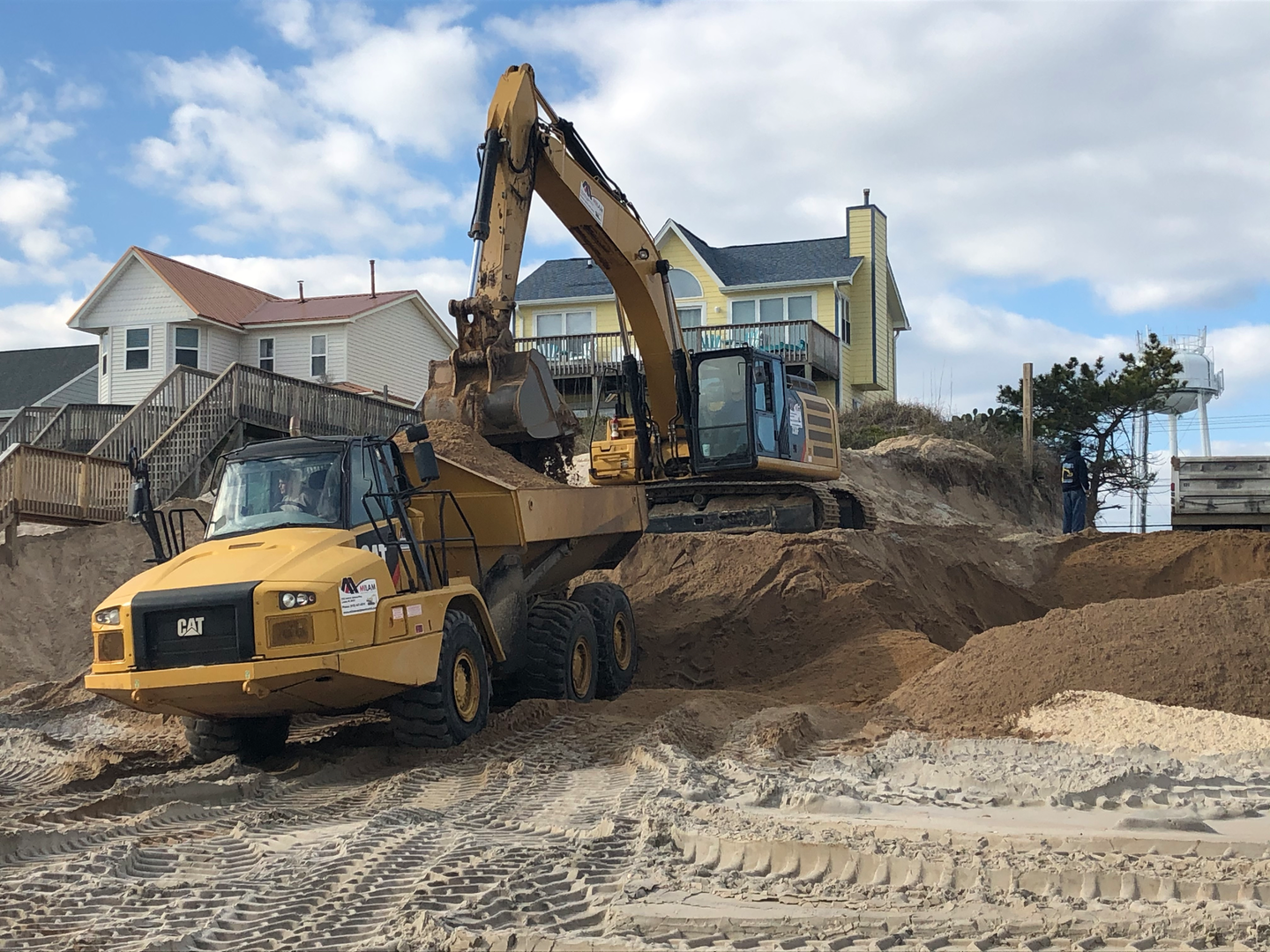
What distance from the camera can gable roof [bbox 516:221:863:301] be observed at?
1416 inches

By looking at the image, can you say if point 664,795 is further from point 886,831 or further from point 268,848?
point 268,848

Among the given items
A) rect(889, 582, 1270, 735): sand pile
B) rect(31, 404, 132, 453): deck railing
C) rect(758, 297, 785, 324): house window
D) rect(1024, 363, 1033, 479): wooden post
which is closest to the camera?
rect(889, 582, 1270, 735): sand pile

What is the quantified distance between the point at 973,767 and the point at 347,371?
2955 centimetres

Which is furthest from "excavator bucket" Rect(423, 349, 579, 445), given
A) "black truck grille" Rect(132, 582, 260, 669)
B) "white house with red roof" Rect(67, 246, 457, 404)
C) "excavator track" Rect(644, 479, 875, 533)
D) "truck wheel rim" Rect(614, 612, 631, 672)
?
"white house with red roof" Rect(67, 246, 457, 404)

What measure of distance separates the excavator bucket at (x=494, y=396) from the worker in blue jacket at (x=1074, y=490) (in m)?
13.9

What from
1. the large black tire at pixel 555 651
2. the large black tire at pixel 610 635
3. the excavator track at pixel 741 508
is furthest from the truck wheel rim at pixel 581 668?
the excavator track at pixel 741 508

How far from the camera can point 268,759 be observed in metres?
9.47

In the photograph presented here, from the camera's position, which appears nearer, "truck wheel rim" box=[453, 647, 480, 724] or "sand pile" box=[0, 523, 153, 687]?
"truck wheel rim" box=[453, 647, 480, 724]

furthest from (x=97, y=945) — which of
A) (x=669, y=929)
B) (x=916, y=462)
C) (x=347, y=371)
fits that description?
(x=347, y=371)

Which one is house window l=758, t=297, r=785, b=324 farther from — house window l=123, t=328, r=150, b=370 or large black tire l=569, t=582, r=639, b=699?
large black tire l=569, t=582, r=639, b=699

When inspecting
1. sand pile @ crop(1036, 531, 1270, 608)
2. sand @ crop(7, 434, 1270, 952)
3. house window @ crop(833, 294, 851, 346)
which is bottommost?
sand @ crop(7, 434, 1270, 952)

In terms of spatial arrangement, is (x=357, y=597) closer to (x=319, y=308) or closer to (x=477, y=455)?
(x=477, y=455)

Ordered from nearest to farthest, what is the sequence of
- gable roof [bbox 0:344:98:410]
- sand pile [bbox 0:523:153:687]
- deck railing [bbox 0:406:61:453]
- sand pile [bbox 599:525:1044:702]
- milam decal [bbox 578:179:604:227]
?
sand pile [bbox 599:525:1044:702] < milam decal [bbox 578:179:604:227] < sand pile [bbox 0:523:153:687] < deck railing [bbox 0:406:61:453] < gable roof [bbox 0:344:98:410]

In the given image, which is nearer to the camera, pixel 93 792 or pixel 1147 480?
pixel 93 792
